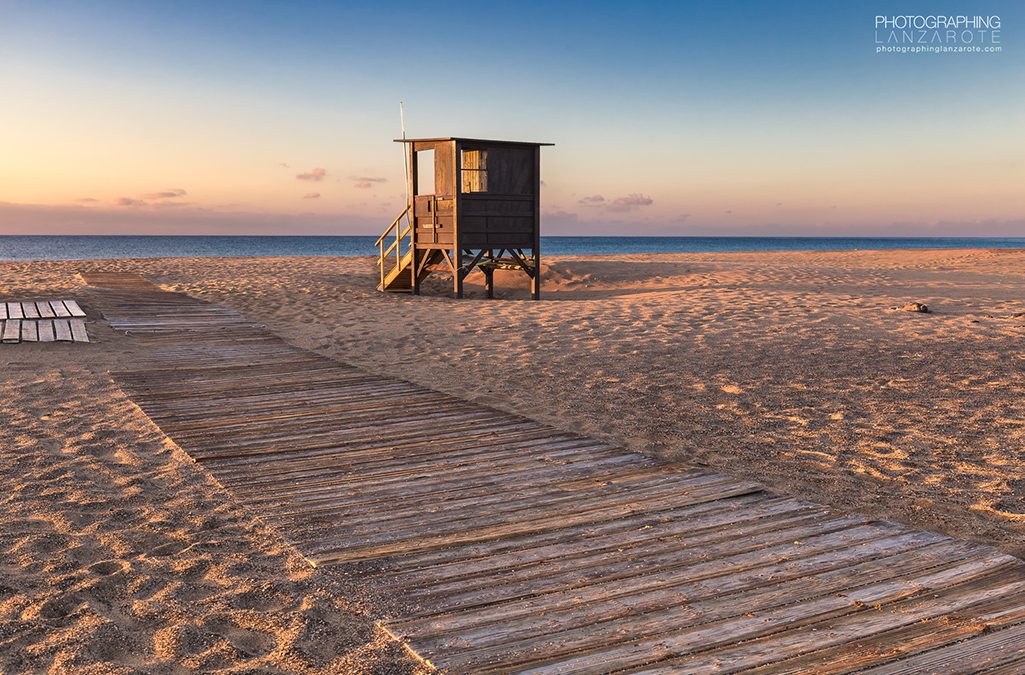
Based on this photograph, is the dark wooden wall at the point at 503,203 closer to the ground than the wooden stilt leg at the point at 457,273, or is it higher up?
higher up

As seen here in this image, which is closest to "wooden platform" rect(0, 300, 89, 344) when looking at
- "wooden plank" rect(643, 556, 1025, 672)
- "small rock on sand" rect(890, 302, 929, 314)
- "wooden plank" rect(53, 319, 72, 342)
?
"wooden plank" rect(53, 319, 72, 342)

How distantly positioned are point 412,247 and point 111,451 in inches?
497

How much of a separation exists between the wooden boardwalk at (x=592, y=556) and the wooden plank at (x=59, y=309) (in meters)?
6.89

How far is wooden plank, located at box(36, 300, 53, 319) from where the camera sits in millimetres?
11743

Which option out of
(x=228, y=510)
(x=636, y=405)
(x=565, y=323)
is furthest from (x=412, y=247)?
(x=228, y=510)

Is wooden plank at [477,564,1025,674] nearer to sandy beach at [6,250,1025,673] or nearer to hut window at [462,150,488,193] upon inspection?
sandy beach at [6,250,1025,673]

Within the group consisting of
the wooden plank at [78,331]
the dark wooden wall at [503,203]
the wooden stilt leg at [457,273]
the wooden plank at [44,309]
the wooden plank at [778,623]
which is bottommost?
the wooden plank at [778,623]

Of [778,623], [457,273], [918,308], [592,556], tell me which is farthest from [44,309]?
[918,308]

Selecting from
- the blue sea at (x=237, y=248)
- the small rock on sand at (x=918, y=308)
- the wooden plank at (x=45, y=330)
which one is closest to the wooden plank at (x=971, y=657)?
the wooden plank at (x=45, y=330)

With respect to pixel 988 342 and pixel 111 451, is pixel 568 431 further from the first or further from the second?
pixel 988 342

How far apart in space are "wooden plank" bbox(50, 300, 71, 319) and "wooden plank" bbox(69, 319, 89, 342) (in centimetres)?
62

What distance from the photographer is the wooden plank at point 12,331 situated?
10001mm

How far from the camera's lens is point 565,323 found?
12.0 m

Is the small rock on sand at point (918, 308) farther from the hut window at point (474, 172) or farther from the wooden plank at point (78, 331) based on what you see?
the wooden plank at point (78, 331)
